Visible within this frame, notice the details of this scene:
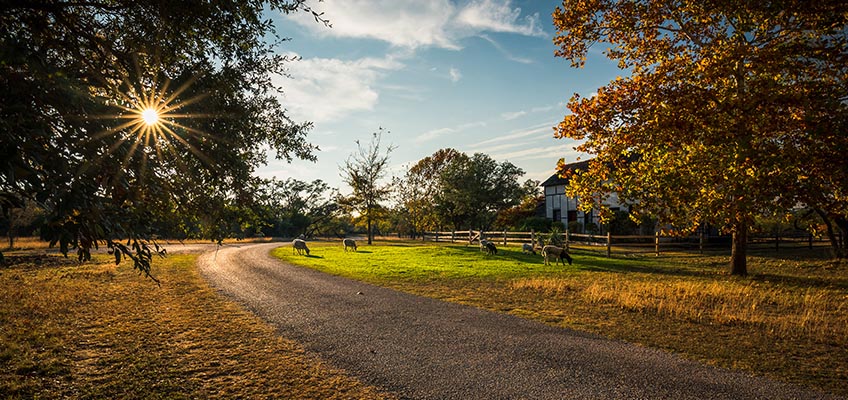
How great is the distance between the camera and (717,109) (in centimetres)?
1147

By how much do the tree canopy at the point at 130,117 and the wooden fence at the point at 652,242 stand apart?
21834 millimetres

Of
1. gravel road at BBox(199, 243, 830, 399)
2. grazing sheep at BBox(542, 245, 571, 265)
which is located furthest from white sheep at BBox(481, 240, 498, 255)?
gravel road at BBox(199, 243, 830, 399)

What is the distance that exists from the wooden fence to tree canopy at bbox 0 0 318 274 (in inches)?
860

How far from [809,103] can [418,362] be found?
36.3 feet

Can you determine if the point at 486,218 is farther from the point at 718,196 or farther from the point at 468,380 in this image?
the point at 468,380

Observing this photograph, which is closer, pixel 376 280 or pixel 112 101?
pixel 112 101

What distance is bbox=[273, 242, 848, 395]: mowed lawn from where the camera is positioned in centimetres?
671

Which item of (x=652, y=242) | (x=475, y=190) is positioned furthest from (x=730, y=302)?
(x=475, y=190)

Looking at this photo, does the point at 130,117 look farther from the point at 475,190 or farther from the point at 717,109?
the point at 475,190

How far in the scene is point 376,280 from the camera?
49.8 feet

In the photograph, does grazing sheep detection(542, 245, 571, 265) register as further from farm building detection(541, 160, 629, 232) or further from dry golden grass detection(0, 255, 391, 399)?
farm building detection(541, 160, 629, 232)

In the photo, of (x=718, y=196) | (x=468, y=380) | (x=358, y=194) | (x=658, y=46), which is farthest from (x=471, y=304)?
(x=358, y=194)

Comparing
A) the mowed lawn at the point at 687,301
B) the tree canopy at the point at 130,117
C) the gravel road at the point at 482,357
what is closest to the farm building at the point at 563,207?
the mowed lawn at the point at 687,301

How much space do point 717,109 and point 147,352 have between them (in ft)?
46.1
